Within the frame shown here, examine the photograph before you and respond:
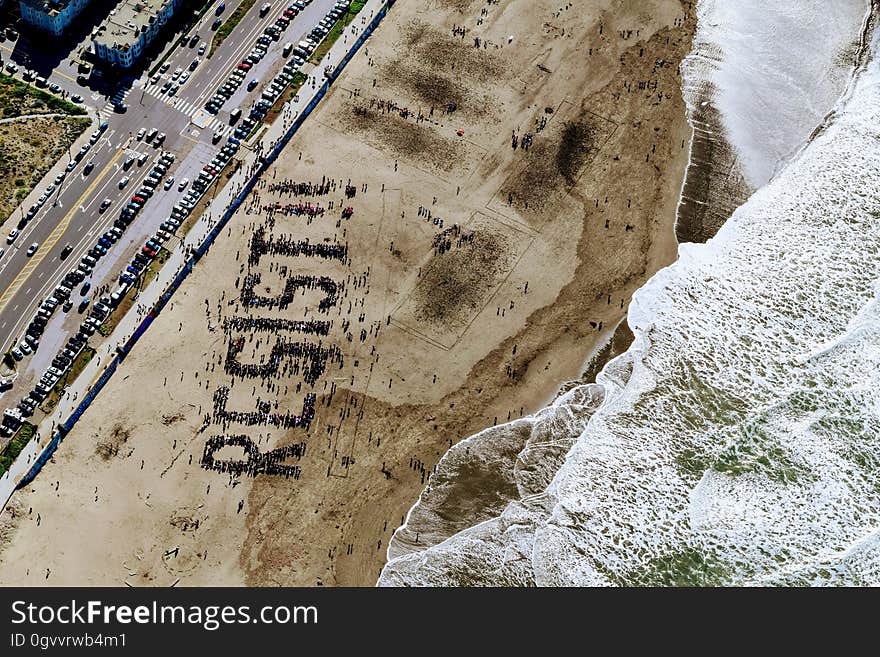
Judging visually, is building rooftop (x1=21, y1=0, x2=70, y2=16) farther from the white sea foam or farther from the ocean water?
the white sea foam

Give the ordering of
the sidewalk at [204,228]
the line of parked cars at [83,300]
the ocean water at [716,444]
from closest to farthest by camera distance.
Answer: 1. the ocean water at [716,444]
2. the sidewalk at [204,228]
3. the line of parked cars at [83,300]

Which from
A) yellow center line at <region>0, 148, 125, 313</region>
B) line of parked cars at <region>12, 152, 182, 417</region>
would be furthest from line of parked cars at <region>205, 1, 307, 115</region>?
yellow center line at <region>0, 148, 125, 313</region>

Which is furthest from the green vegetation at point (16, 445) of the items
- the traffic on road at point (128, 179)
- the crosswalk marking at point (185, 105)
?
the crosswalk marking at point (185, 105)

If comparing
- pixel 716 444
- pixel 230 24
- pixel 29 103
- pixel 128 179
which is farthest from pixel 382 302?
pixel 29 103

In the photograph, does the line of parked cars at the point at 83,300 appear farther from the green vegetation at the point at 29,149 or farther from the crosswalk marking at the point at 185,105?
the green vegetation at the point at 29,149

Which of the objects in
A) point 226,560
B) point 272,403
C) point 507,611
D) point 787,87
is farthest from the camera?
point 787,87

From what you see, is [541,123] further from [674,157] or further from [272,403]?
[272,403]

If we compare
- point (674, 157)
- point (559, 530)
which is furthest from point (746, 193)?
point (559, 530)
